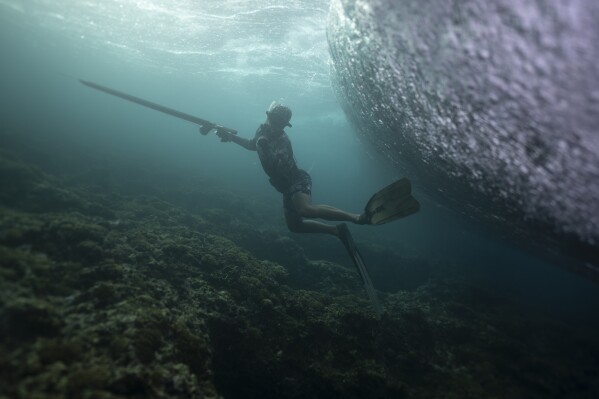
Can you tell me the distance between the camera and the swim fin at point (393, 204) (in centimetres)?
616

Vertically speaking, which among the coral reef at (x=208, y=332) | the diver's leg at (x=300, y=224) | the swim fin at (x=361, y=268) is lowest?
the coral reef at (x=208, y=332)

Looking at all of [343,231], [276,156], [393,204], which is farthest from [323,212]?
[276,156]

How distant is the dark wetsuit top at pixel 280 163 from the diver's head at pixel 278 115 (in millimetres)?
200

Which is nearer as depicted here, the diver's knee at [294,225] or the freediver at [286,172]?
the freediver at [286,172]

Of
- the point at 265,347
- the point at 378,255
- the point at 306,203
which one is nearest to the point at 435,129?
the point at 306,203

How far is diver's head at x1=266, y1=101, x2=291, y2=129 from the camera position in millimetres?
7926

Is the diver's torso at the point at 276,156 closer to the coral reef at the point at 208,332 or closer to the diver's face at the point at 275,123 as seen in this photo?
the diver's face at the point at 275,123

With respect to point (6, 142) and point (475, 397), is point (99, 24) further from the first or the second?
point (475, 397)

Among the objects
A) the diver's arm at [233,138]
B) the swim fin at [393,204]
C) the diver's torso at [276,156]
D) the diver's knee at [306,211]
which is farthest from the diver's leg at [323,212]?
the diver's arm at [233,138]

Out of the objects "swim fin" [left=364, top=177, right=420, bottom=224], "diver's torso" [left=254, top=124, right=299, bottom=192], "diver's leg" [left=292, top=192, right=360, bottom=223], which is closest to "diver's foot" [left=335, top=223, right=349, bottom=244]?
"diver's leg" [left=292, top=192, right=360, bottom=223]

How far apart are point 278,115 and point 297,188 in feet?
6.45

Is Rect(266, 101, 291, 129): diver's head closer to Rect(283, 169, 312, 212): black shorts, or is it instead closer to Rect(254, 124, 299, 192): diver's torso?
Rect(254, 124, 299, 192): diver's torso

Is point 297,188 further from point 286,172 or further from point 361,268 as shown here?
point 361,268

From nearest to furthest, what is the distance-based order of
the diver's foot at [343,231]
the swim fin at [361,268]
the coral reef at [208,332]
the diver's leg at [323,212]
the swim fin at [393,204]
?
the coral reef at [208,332]
the swim fin at [393,204]
the swim fin at [361,268]
the diver's leg at [323,212]
the diver's foot at [343,231]
